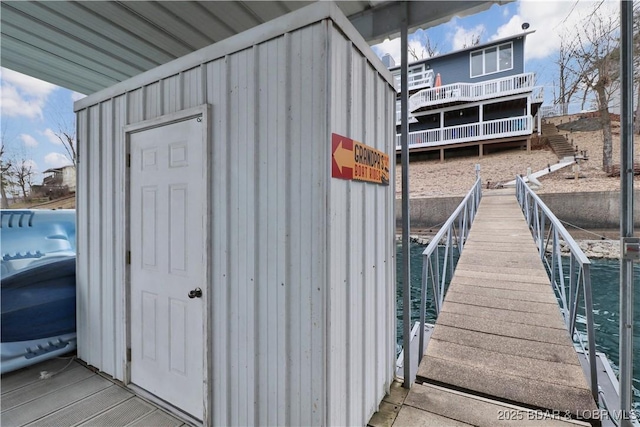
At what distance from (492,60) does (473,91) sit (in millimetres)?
1969

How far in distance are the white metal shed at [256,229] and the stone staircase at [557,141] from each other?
16.9 meters

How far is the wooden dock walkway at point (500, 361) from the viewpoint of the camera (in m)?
1.89

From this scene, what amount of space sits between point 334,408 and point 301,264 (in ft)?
2.48

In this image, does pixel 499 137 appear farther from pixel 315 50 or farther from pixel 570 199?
pixel 315 50

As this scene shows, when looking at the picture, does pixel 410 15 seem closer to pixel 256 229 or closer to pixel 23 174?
pixel 256 229

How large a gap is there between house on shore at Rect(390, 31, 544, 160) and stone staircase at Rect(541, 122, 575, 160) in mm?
915

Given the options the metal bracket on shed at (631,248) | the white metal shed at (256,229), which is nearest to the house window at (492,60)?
the white metal shed at (256,229)

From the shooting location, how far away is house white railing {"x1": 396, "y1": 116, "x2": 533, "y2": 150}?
14.2 m

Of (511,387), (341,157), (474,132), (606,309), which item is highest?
(474,132)

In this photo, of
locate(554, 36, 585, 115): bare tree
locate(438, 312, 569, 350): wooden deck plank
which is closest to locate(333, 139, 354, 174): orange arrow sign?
locate(438, 312, 569, 350): wooden deck plank

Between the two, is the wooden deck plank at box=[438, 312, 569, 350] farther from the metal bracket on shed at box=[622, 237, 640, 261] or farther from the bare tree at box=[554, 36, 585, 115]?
the bare tree at box=[554, 36, 585, 115]

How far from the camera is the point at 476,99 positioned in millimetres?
15172

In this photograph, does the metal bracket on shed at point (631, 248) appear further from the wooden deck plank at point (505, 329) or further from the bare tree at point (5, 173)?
the bare tree at point (5, 173)

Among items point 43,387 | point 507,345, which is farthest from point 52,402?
point 507,345
